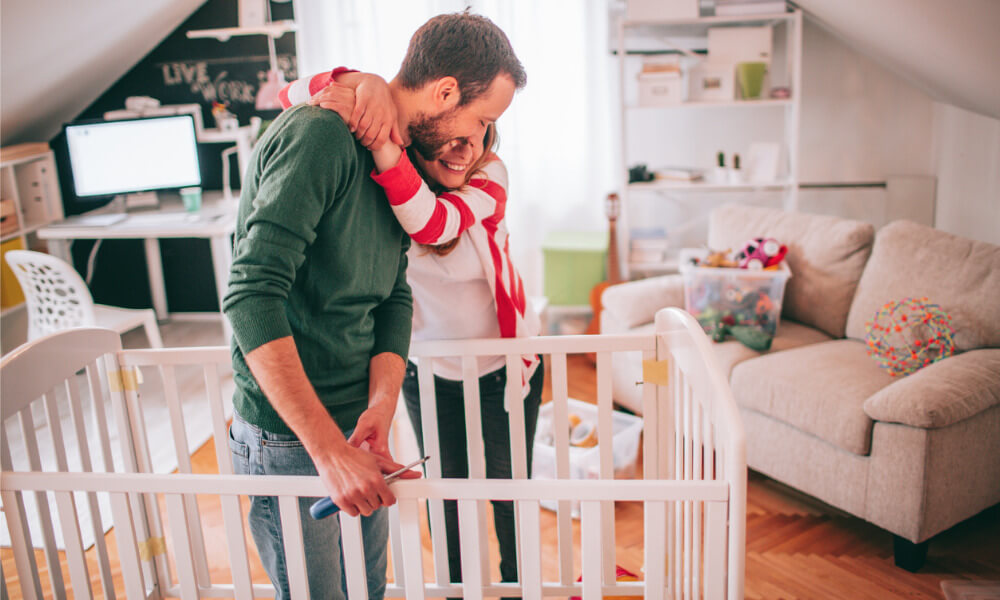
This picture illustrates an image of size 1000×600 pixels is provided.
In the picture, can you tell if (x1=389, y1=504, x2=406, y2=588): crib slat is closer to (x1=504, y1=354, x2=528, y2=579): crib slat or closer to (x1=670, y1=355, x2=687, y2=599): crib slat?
(x1=504, y1=354, x2=528, y2=579): crib slat

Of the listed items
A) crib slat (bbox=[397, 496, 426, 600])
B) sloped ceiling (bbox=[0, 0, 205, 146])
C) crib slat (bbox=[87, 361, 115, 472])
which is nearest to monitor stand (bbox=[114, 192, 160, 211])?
sloped ceiling (bbox=[0, 0, 205, 146])

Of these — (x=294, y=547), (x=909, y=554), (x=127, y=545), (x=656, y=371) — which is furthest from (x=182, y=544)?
(x=909, y=554)

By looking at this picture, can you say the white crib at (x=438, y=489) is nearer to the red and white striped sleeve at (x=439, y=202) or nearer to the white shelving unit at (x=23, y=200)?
the red and white striped sleeve at (x=439, y=202)

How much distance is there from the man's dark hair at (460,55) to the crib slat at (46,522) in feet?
2.78

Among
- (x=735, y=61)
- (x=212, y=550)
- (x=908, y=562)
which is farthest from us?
(x=735, y=61)

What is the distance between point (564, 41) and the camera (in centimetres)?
357

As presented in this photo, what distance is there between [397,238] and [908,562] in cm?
155

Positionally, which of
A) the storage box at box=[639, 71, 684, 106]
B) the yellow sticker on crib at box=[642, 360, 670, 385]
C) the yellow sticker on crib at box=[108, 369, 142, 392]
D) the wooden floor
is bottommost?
the wooden floor

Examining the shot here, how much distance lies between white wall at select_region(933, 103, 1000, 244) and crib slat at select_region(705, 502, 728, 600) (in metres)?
2.08

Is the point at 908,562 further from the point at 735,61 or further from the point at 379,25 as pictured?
the point at 379,25

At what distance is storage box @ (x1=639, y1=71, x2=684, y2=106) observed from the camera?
318cm

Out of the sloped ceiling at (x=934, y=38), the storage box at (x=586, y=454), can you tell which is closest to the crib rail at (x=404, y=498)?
the storage box at (x=586, y=454)

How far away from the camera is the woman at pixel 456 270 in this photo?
1135 millimetres

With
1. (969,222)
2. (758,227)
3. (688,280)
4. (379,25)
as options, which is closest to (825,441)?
(688,280)
